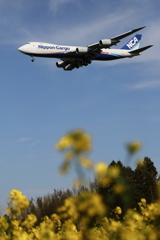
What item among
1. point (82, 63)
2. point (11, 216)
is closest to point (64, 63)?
point (82, 63)

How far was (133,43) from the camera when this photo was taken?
5572cm

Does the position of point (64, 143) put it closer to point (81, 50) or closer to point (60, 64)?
point (81, 50)

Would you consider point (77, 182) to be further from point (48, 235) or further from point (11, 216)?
Result: point (11, 216)

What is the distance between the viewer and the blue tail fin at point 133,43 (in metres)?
54.4

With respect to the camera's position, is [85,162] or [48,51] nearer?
[85,162]

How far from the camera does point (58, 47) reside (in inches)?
1534

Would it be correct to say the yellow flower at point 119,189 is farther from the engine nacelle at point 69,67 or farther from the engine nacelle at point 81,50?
the engine nacelle at point 69,67

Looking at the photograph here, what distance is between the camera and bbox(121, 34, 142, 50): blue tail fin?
54419 millimetres

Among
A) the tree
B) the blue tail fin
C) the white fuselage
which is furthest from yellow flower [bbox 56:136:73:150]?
the blue tail fin

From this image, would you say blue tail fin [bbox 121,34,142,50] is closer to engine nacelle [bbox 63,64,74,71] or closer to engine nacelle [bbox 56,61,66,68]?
engine nacelle [bbox 63,64,74,71]

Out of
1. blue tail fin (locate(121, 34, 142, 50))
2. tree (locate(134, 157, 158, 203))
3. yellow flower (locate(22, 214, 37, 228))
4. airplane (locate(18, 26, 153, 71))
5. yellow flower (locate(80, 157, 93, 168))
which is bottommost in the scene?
yellow flower (locate(80, 157, 93, 168))

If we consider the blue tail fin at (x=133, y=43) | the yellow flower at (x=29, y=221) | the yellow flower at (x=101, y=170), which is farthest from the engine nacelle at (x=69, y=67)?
the yellow flower at (x=101, y=170)

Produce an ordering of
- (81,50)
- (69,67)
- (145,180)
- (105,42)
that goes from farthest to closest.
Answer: (145,180) → (69,67) → (81,50) → (105,42)

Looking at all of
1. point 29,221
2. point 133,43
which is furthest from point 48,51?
point 29,221
